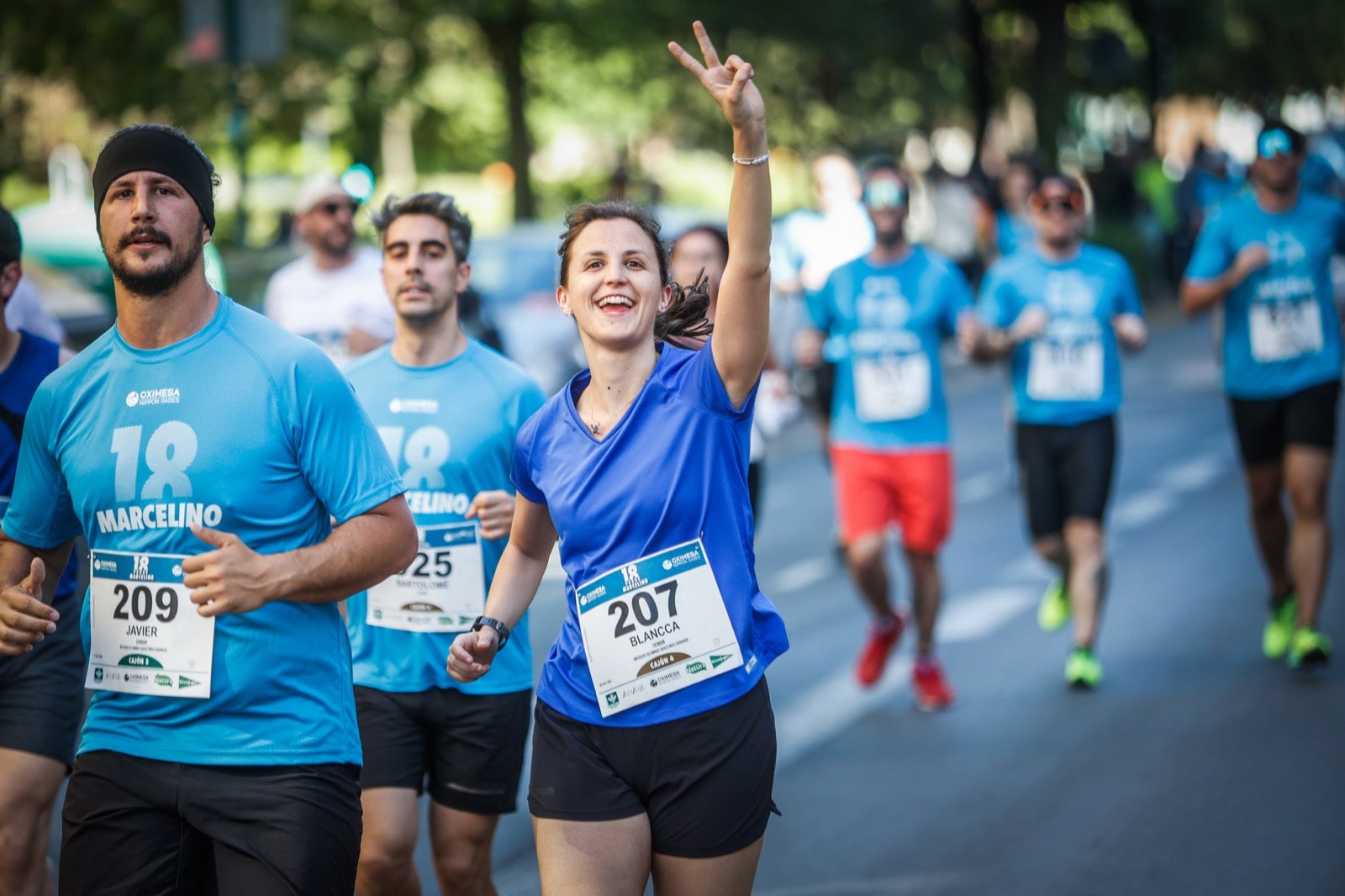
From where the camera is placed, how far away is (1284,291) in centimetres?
816

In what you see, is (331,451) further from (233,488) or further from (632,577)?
(632,577)

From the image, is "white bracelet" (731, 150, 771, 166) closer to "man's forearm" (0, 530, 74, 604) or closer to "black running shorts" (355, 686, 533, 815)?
"man's forearm" (0, 530, 74, 604)

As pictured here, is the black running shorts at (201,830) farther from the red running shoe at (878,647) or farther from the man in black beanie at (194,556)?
the red running shoe at (878,647)

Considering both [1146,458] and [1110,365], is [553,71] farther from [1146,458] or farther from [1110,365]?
[1110,365]

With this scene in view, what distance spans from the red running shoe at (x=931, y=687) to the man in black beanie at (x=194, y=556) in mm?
4660

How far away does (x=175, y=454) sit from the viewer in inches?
139

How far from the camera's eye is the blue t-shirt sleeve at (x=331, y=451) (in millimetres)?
3572

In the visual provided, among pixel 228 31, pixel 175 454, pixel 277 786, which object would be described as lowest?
pixel 277 786

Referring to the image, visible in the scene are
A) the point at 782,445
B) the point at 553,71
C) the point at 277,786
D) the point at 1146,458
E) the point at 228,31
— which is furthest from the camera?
the point at 553,71

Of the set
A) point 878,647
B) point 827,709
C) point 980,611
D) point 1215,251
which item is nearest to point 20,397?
point 827,709

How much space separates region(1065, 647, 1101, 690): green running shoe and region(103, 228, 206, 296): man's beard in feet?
17.8

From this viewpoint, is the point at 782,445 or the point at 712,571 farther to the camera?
the point at 782,445

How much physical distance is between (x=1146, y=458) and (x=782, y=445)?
329cm

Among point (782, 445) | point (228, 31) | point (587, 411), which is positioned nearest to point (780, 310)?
point (782, 445)
